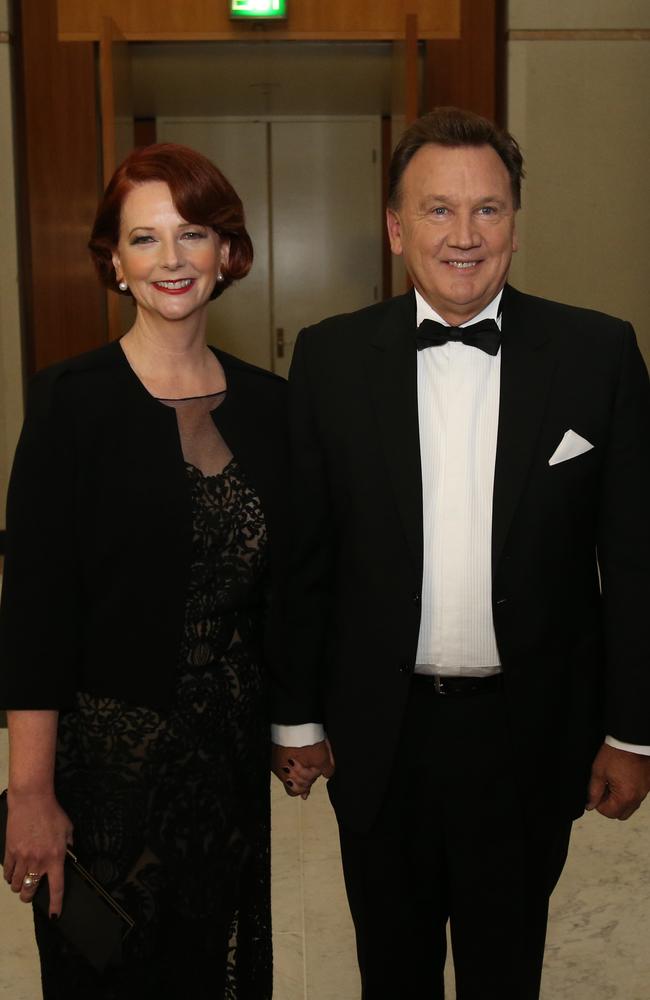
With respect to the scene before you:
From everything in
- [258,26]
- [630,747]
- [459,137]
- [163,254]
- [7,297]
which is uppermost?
[258,26]

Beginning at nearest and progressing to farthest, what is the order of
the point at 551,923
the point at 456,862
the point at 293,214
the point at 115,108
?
the point at 456,862, the point at 551,923, the point at 115,108, the point at 293,214

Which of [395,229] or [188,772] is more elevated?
[395,229]

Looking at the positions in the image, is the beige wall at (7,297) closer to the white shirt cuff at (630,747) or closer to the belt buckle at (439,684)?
the belt buckle at (439,684)

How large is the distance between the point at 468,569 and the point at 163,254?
0.74 m

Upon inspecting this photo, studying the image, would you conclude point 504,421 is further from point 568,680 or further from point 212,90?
point 212,90

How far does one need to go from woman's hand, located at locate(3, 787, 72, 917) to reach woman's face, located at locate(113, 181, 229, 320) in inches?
32.7

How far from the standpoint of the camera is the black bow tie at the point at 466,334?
1.87m

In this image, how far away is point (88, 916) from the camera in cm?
172

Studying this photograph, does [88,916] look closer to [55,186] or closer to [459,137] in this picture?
[459,137]

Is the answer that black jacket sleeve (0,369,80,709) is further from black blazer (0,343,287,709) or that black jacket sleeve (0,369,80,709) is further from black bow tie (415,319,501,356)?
black bow tie (415,319,501,356)

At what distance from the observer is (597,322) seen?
1.90m

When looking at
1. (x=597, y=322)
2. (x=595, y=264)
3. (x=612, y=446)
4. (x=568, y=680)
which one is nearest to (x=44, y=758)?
(x=568, y=680)

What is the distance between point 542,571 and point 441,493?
22 cm

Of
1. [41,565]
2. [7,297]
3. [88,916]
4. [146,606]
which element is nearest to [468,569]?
[146,606]
